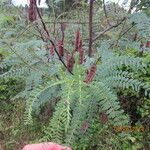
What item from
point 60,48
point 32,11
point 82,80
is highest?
point 32,11

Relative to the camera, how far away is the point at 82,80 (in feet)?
11.7

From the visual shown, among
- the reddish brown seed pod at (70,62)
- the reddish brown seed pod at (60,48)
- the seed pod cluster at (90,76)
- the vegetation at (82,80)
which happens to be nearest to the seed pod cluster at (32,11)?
the vegetation at (82,80)

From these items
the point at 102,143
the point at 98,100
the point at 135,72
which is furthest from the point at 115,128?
the point at 98,100

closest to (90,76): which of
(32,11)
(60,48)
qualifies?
(60,48)

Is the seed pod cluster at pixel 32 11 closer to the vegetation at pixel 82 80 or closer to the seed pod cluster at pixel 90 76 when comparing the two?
the vegetation at pixel 82 80

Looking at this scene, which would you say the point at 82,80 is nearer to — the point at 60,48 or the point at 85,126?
the point at 60,48

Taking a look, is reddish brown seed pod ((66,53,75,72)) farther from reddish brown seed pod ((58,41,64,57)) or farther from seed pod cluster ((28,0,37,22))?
seed pod cluster ((28,0,37,22))

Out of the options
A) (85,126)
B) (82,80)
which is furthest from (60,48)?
(85,126)

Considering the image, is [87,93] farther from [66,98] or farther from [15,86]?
[15,86]

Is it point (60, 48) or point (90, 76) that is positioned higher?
point (60, 48)

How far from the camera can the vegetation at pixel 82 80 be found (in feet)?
11.7

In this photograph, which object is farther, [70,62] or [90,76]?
[70,62]

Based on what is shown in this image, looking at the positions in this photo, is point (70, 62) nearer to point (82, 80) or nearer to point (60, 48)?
point (60, 48)

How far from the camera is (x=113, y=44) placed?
4.54m
